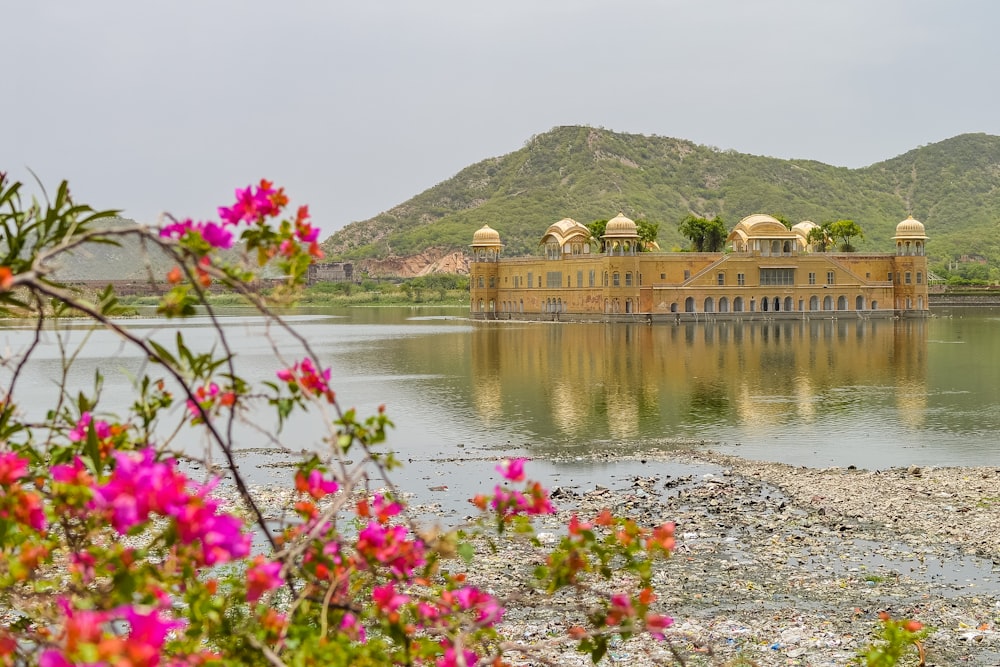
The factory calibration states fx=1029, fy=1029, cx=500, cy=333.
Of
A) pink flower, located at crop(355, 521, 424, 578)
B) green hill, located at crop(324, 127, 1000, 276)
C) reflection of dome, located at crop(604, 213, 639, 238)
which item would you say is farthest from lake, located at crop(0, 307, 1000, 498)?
green hill, located at crop(324, 127, 1000, 276)

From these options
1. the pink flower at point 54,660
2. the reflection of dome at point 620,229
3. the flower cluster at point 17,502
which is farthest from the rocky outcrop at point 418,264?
the pink flower at point 54,660

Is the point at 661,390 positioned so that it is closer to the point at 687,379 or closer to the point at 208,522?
the point at 687,379

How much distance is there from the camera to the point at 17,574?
2.62 m

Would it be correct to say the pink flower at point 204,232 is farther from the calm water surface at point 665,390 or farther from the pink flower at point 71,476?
the calm water surface at point 665,390

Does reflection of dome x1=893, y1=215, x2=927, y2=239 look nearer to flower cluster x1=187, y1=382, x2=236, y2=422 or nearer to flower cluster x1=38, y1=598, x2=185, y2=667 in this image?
flower cluster x1=187, y1=382, x2=236, y2=422

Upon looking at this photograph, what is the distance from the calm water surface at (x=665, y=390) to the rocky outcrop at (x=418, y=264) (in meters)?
69.7

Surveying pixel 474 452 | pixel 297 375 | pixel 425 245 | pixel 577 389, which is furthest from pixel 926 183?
pixel 297 375

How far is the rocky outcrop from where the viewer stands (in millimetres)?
122500

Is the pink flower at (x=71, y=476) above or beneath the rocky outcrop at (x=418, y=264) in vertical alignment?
beneath

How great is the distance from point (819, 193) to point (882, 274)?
247 feet

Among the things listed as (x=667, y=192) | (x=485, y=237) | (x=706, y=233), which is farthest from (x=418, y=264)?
(x=706, y=233)

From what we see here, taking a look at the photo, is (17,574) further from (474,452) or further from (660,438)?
(660,438)

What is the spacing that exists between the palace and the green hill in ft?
154

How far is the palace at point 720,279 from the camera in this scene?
65.6 metres
